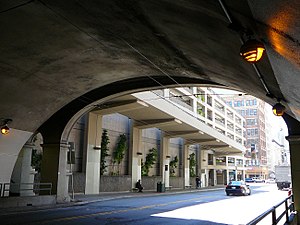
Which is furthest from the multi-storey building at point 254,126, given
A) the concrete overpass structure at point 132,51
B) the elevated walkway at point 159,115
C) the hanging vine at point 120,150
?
the concrete overpass structure at point 132,51

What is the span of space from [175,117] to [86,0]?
2423 cm

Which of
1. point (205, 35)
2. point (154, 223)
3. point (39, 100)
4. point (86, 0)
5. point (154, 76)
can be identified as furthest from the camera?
point (39, 100)

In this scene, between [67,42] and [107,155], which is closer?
[67,42]

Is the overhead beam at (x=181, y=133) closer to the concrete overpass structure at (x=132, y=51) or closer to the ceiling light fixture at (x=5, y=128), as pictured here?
the concrete overpass structure at (x=132, y=51)

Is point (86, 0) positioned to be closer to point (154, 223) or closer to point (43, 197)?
point (154, 223)

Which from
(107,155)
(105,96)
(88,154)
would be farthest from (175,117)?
(105,96)

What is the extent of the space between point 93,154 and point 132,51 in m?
17.5

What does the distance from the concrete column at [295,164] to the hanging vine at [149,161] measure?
77.8ft

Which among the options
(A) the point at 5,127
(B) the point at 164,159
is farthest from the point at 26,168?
(B) the point at 164,159

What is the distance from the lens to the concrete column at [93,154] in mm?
25953

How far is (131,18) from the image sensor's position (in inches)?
291

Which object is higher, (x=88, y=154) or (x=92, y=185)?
(x=88, y=154)

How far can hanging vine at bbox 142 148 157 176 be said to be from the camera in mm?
35812

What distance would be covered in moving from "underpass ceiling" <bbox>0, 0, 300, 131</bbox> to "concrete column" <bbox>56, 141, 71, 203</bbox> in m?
4.26
